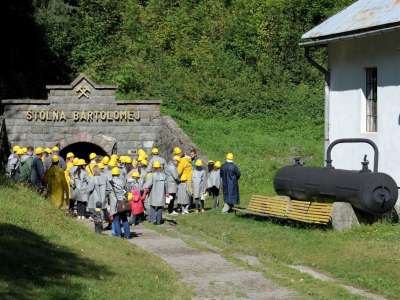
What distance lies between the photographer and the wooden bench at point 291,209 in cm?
1858

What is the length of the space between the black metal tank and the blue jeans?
173 inches

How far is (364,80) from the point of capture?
863 inches

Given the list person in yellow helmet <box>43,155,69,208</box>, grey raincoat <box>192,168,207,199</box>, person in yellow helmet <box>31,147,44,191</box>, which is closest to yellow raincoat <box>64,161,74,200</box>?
person in yellow helmet <box>43,155,69,208</box>

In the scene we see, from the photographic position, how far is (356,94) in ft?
73.0

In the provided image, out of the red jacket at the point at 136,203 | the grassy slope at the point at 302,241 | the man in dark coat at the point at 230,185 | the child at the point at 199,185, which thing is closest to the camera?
the grassy slope at the point at 302,241

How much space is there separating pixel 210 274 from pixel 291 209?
5928mm

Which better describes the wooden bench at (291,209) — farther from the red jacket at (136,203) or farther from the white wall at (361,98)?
the red jacket at (136,203)

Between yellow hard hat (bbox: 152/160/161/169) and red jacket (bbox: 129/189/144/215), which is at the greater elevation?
yellow hard hat (bbox: 152/160/161/169)

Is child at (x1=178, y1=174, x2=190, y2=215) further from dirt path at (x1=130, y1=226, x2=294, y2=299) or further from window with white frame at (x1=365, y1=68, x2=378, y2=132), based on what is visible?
dirt path at (x1=130, y1=226, x2=294, y2=299)

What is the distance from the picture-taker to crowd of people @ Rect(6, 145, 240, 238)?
20.3m

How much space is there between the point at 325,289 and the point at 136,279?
291cm

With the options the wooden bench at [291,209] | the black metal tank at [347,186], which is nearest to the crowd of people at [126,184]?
the wooden bench at [291,209]

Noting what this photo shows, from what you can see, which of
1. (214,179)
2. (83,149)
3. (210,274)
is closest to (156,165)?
(214,179)

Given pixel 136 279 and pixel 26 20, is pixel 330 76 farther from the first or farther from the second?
pixel 26 20
